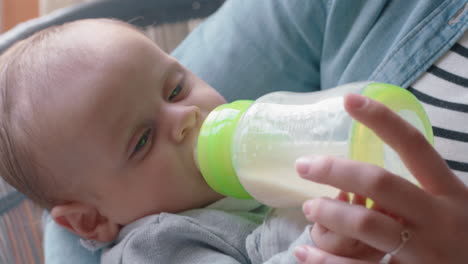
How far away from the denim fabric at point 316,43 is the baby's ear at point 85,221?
91 mm

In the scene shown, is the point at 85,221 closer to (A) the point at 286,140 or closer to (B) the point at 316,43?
(A) the point at 286,140

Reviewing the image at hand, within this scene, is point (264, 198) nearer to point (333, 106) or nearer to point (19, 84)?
point (333, 106)

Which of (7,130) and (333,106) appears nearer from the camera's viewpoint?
(333,106)

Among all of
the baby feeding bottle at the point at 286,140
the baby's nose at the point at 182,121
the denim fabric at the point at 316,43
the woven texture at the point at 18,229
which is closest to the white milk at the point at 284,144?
the baby feeding bottle at the point at 286,140

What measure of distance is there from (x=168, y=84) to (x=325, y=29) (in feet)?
0.99

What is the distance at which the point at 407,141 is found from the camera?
0.45 metres

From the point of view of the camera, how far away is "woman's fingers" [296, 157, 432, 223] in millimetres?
445

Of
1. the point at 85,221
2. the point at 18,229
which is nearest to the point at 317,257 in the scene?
the point at 85,221

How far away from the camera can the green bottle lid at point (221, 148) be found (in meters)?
0.65

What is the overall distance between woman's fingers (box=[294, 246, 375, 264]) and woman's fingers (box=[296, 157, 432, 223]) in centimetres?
7

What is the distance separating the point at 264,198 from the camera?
0.63 meters

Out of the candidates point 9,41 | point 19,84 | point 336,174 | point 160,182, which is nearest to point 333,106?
point 336,174

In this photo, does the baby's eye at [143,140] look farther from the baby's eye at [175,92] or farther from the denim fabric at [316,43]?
the denim fabric at [316,43]

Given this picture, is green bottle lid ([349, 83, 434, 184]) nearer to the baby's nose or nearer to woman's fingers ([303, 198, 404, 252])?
woman's fingers ([303, 198, 404, 252])
